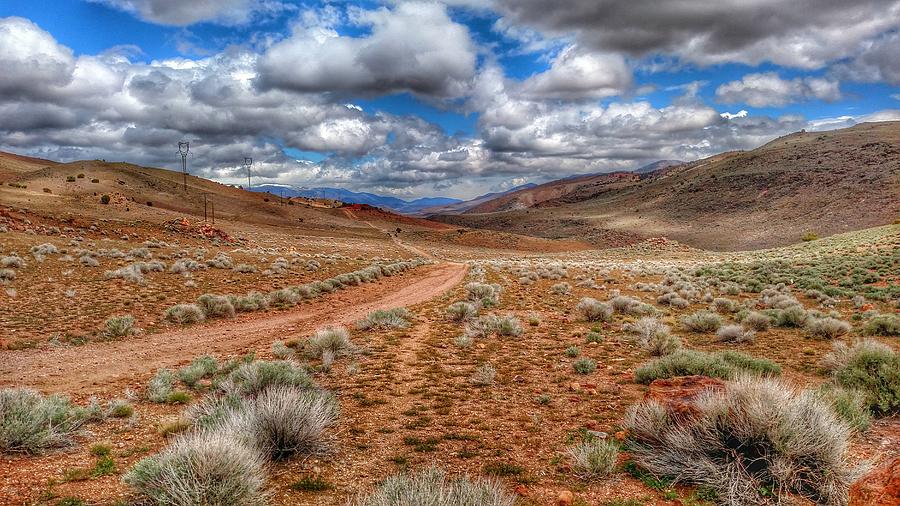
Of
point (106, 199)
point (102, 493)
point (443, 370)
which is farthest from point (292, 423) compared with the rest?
point (106, 199)

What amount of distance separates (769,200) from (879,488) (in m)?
105

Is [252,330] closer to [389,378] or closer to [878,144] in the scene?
[389,378]

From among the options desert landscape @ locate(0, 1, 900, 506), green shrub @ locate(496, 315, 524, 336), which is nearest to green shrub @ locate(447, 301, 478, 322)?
desert landscape @ locate(0, 1, 900, 506)

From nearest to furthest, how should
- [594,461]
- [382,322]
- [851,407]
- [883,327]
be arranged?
[594,461], [851,407], [883,327], [382,322]

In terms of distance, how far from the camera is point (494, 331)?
13062 mm

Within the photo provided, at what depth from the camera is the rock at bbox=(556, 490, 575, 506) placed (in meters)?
4.44

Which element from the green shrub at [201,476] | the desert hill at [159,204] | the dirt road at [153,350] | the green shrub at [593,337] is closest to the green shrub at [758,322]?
the green shrub at [593,337]

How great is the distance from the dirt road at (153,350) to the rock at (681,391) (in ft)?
29.8

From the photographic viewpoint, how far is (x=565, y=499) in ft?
14.6

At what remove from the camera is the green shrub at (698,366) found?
770 cm

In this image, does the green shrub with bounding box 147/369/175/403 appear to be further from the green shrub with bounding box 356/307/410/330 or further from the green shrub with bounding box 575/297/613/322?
the green shrub with bounding box 575/297/613/322

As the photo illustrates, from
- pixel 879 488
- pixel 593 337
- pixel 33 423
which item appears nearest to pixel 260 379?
pixel 33 423

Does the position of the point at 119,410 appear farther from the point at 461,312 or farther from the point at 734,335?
the point at 734,335

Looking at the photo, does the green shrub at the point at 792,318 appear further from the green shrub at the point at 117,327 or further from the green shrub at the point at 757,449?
the green shrub at the point at 117,327
